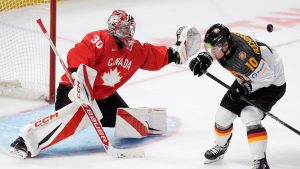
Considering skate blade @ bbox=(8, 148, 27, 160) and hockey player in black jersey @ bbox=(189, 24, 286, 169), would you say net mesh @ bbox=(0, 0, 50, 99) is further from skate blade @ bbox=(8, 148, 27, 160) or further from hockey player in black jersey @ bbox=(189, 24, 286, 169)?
hockey player in black jersey @ bbox=(189, 24, 286, 169)

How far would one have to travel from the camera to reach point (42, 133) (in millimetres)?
3797

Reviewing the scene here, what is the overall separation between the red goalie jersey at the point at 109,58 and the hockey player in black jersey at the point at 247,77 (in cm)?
44

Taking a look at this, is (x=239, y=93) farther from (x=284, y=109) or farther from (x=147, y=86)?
(x=147, y=86)

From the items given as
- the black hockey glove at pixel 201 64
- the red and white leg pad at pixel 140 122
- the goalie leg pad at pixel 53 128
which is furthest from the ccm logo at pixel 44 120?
the black hockey glove at pixel 201 64

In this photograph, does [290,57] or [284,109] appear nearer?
[284,109]

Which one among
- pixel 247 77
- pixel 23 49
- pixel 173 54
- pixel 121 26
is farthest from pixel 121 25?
pixel 23 49

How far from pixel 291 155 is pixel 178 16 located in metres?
3.22

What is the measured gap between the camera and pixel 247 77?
3635 millimetres

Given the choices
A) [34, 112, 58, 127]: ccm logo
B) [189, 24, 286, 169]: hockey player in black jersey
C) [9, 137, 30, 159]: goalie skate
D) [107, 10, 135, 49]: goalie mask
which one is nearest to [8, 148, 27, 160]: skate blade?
[9, 137, 30, 159]: goalie skate

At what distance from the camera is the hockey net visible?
15.7ft

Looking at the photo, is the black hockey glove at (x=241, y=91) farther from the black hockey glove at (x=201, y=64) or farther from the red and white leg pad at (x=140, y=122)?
the red and white leg pad at (x=140, y=122)

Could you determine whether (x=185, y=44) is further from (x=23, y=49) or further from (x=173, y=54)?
(x=23, y=49)

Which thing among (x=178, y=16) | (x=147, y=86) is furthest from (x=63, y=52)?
(x=178, y=16)

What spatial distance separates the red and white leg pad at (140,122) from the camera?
13.3 ft
